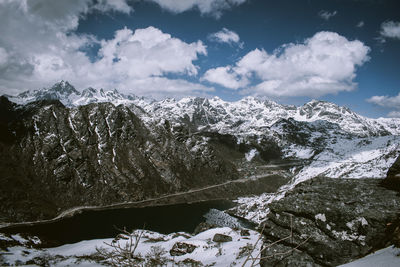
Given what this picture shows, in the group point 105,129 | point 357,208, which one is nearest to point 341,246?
point 357,208

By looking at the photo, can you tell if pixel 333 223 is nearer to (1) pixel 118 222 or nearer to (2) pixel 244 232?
(2) pixel 244 232

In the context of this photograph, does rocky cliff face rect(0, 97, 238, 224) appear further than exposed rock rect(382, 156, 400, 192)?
Yes

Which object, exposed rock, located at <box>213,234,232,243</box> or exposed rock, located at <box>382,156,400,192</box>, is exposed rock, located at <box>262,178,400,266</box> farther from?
exposed rock, located at <box>213,234,232,243</box>

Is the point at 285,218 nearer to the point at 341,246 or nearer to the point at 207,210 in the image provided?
the point at 341,246

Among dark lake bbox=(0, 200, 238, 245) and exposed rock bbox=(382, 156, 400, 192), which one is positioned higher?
exposed rock bbox=(382, 156, 400, 192)

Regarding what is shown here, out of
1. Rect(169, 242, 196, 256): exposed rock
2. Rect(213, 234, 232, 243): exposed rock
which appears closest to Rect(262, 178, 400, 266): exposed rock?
Rect(169, 242, 196, 256): exposed rock

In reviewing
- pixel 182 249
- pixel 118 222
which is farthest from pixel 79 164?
pixel 182 249
